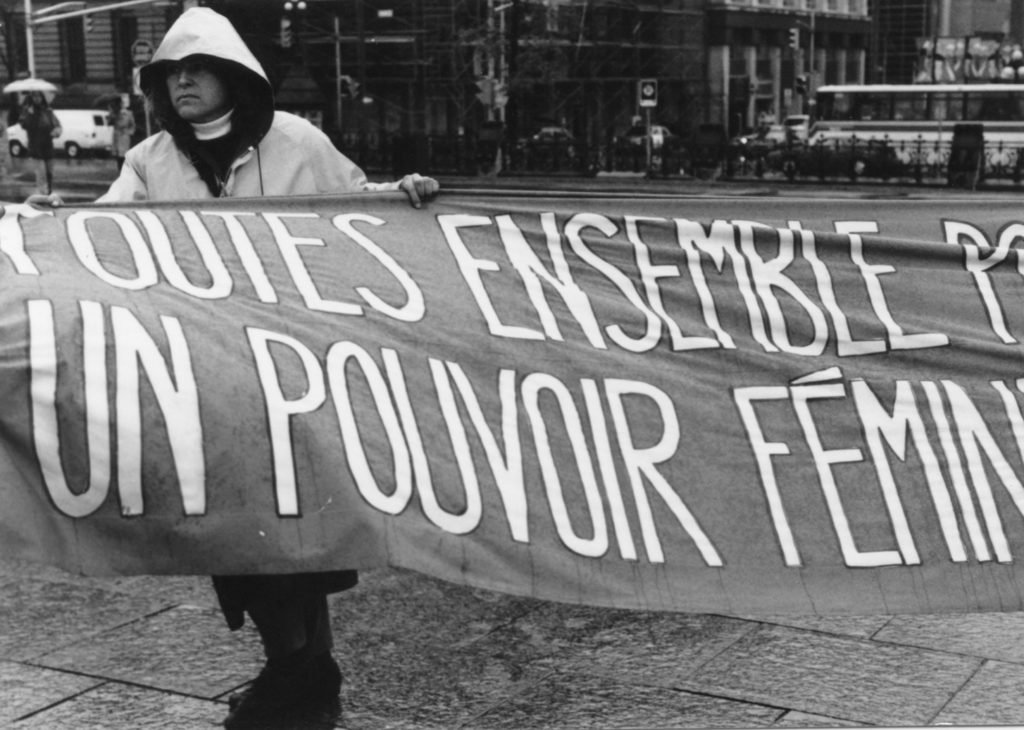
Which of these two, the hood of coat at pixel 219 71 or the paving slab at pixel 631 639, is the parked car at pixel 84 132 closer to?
the paving slab at pixel 631 639

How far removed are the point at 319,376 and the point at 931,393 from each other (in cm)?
146

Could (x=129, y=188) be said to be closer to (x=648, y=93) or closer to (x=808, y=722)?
(x=808, y=722)

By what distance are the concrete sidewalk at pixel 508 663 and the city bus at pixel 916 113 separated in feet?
101

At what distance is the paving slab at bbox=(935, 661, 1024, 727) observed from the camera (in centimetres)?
397

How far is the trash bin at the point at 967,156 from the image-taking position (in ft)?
97.9

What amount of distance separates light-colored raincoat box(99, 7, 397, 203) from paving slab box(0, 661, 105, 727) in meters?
1.29

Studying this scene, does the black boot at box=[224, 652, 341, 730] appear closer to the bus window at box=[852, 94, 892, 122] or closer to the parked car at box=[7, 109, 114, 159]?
the bus window at box=[852, 94, 892, 122]

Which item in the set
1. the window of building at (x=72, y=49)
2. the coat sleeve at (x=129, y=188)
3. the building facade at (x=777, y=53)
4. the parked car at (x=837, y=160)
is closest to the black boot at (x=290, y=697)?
the coat sleeve at (x=129, y=188)

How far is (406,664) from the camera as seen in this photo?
4461mm

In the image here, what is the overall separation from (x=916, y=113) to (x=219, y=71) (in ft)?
124

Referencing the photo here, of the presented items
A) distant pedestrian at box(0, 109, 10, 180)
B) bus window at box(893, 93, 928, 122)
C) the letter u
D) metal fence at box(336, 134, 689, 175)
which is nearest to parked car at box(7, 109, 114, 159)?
metal fence at box(336, 134, 689, 175)

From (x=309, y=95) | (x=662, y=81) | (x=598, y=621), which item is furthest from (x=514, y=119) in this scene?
(x=598, y=621)

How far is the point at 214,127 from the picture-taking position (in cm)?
411

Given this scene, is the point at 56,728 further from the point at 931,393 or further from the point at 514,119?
the point at 514,119
